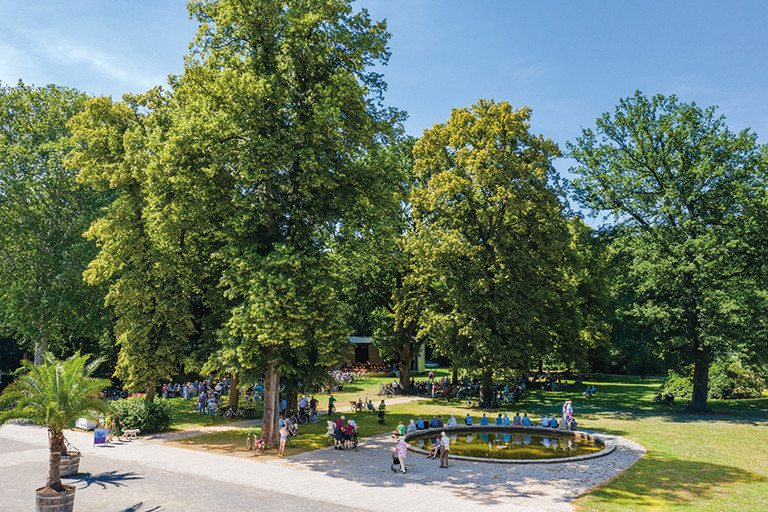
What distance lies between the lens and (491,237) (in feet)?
115

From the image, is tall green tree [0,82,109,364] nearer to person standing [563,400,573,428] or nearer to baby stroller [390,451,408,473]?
baby stroller [390,451,408,473]

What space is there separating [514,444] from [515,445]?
0.24 meters

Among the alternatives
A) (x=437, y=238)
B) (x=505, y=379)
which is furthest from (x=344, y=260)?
(x=505, y=379)

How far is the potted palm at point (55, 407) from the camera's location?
12.7m

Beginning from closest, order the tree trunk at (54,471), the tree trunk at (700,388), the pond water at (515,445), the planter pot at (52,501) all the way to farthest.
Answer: the planter pot at (52,501) < the tree trunk at (54,471) < the pond water at (515,445) < the tree trunk at (700,388)

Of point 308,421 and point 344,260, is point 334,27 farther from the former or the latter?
point 308,421

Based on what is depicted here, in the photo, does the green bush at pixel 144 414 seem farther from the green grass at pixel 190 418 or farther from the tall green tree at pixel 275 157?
the tall green tree at pixel 275 157

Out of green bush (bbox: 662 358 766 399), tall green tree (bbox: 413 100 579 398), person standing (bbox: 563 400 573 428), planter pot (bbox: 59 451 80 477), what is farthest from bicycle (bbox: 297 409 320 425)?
green bush (bbox: 662 358 766 399)

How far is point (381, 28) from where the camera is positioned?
23.8m

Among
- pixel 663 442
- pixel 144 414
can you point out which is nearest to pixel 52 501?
pixel 144 414

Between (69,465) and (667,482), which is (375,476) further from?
(69,465)

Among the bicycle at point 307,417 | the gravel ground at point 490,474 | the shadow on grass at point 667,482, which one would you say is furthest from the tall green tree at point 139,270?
the shadow on grass at point 667,482

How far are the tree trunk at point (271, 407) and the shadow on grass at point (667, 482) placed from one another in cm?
1316

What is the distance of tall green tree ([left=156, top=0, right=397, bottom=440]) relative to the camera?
67.5 ft
